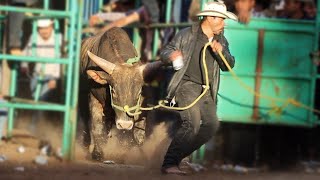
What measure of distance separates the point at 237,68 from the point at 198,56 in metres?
1.68

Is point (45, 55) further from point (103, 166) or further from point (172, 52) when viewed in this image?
point (172, 52)

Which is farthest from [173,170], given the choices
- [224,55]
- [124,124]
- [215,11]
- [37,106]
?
[37,106]

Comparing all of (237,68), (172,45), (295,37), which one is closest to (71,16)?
(172,45)

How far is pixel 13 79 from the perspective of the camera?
962cm

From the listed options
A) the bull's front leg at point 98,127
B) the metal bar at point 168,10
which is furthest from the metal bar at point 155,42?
the bull's front leg at point 98,127

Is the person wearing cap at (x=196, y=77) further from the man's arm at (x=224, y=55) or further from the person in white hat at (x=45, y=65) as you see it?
the person in white hat at (x=45, y=65)

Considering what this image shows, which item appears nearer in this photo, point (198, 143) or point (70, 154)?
point (198, 143)

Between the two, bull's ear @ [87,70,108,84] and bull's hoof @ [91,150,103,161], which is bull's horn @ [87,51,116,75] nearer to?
bull's ear @ [87,70,108,84]

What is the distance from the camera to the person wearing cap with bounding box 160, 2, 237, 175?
7.63 metres

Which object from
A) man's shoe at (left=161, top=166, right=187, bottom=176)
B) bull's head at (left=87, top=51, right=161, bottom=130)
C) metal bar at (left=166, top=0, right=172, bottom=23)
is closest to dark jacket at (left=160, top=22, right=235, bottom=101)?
bull's head at (left=87, top=51, right=161, bottom=130)

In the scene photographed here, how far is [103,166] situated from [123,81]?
3.24 ft

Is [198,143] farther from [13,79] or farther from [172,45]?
[13,79]

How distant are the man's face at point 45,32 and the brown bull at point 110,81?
1.00m

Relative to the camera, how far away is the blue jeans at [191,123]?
7704 millimetres
